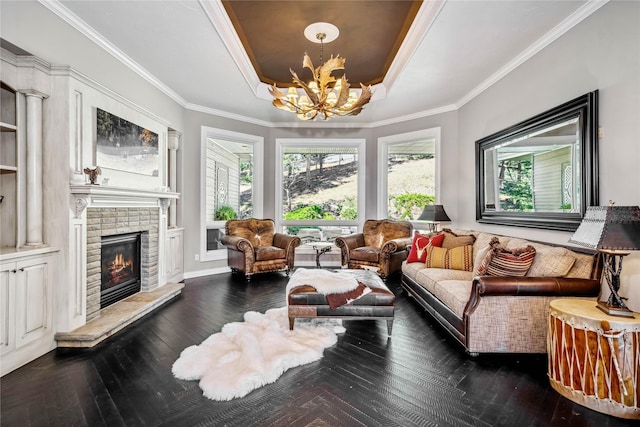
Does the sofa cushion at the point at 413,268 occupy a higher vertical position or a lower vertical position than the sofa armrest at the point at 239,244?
lower

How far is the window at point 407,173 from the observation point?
5.63m

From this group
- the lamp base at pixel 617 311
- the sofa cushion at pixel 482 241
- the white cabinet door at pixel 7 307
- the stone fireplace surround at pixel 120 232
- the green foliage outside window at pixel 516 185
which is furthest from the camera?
the sofa cushion at pixel 482 241

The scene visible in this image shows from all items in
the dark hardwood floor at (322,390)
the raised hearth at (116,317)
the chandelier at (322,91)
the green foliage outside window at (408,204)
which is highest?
the chandelier at (322,91)

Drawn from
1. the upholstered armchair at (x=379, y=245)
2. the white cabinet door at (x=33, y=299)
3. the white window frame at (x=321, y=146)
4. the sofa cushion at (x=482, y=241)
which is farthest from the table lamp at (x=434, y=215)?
the white cabinet door at (x=33, y=299)

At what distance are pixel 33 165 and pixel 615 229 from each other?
4.36 m

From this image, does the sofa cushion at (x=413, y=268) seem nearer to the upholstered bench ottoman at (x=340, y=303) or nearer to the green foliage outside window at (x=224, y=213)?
the upholstered bench ottoman at (x=340, y=303)

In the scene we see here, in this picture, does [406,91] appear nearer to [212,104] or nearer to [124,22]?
[212,104]

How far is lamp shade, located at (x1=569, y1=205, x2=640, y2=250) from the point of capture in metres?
1.82

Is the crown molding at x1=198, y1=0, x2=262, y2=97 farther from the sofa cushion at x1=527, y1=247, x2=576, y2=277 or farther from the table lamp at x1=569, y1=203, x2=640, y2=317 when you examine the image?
the sofa cushion at x1=527, y1=247, x2=576, y2=277

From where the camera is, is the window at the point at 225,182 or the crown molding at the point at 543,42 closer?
the crown molding at the point at 543,42

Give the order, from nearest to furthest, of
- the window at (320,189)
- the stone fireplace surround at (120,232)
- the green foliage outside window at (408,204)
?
the stone fireplace surround at (120,232) < the green foliage outside window at (408,204) < the window at (320,189)

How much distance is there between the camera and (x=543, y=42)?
3131 millimetres

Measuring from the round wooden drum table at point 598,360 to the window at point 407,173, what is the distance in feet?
12.3

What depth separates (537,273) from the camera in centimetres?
262
